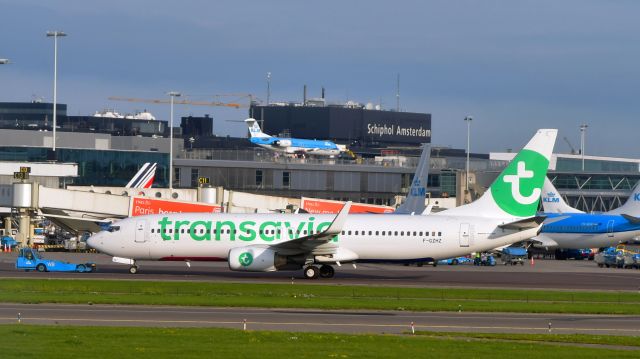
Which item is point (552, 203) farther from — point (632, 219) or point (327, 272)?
point (327, 272)

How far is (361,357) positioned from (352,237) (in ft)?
113

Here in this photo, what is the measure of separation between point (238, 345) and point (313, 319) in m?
9.39

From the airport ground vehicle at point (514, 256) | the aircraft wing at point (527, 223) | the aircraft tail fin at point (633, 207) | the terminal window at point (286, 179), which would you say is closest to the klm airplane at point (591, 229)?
the aircraft tail fin at point (633, 207)

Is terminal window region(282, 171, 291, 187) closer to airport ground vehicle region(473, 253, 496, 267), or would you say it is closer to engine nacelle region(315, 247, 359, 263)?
airport ground vehicle region(473, 253, 496, 267)

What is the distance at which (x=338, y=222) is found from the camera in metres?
61.2

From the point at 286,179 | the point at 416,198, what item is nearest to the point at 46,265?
the point at 416,198

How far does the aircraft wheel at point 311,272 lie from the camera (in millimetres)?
64125

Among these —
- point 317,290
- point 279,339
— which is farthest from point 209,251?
point 279,339

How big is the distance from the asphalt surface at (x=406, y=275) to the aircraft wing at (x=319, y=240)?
1770mm

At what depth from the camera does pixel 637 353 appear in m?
31.9

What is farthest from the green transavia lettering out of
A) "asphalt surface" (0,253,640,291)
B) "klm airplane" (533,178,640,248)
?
"klm airplane" (533,178,640,248)

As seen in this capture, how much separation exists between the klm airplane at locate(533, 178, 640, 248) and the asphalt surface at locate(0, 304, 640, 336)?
6058 centimetres

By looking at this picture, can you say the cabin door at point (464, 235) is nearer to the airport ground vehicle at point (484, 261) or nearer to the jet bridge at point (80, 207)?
the airport ground vehicle at point (484, 261)

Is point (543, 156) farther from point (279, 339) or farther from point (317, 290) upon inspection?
point (279, 339)
